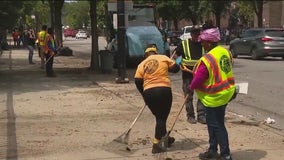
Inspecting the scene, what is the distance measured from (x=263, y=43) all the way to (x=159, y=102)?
806 inches

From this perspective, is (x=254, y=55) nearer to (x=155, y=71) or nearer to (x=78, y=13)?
(x=155, y=71)

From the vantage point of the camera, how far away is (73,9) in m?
160

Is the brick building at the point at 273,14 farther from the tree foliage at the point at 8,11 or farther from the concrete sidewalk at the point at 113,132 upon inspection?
the concrete sidewalk at the point at 113,132

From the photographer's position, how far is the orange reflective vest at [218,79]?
21.6 ft

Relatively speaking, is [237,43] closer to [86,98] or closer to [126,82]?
[126,82]

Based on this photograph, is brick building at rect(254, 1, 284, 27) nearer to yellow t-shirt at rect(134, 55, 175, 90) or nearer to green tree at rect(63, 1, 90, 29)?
yellow t-shirt at rect(134, 55, 175, 90)

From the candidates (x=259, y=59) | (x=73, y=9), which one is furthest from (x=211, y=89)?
(x=73, y=9)

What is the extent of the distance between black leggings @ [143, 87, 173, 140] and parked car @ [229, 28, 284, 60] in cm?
2028

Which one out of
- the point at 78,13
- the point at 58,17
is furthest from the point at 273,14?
the point at 78,13

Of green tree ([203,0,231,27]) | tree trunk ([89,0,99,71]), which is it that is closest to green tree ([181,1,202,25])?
green tree ([203,0,231,27])

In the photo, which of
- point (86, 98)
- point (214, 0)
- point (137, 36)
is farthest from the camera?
point (214, 0)

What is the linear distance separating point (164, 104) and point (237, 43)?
22.7m

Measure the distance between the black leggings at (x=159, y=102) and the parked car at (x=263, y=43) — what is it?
20278mm

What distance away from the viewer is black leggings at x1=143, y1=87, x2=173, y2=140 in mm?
7324
